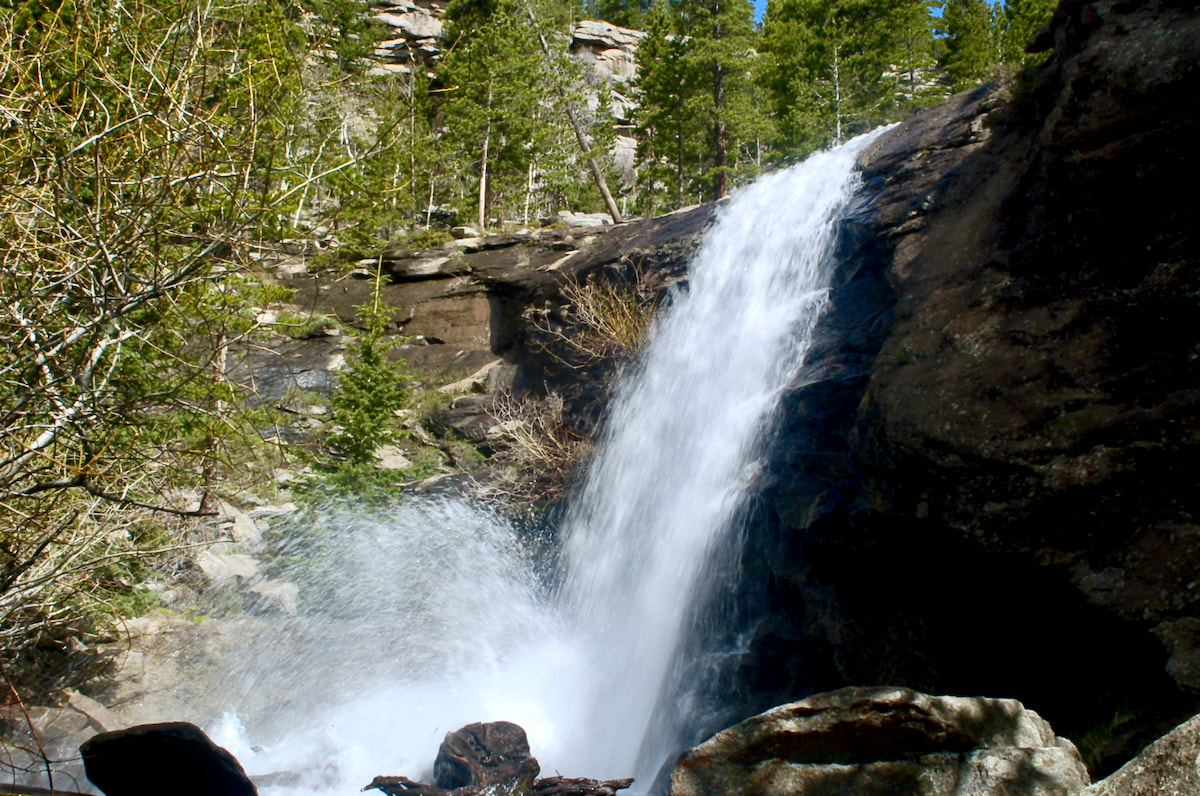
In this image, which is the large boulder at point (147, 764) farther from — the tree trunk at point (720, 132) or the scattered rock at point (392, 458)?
the tree trunk at point (720, 132)

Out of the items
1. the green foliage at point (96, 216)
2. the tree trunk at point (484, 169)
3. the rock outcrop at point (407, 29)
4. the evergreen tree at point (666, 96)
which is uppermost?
the rock outcrop at point (407, 29)

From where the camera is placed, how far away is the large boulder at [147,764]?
545cm

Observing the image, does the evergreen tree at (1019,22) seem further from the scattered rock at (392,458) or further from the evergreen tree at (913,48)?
the scattered rock at (392,458)

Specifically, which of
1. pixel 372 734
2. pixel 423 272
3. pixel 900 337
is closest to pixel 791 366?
pixel 900 337

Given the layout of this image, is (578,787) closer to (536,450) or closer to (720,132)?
(536,450)

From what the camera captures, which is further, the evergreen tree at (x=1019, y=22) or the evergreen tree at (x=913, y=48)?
the evergreen tree at (x=913, y=48)

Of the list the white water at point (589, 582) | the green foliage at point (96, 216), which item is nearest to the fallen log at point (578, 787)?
the white water at point (589, 582)

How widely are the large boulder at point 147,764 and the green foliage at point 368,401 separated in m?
8.89

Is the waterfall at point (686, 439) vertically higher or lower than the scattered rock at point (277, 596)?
higher

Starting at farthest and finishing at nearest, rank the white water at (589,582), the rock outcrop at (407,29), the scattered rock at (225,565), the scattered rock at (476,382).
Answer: the rock outcrop at (407,29) < the scattered rock at (476,382) < the scattered rock at (225,565) < the white water at (589,582)

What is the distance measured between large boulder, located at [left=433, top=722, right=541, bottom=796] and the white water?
0.88 meters

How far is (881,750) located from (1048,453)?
306cm

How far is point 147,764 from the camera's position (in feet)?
17.9

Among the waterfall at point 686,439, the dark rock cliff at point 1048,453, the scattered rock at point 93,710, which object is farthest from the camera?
the waterfall at point 686,439
